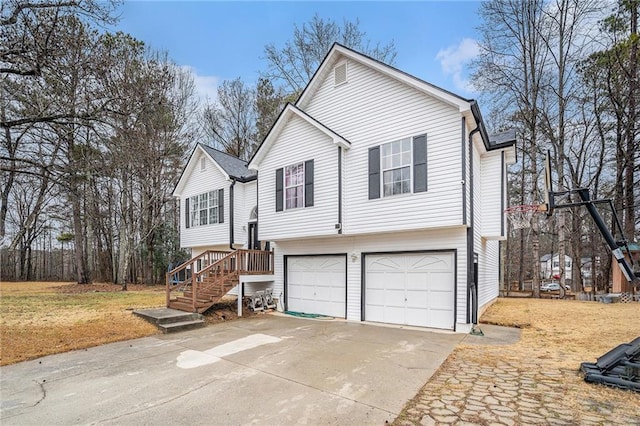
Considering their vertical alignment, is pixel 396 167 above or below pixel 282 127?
below

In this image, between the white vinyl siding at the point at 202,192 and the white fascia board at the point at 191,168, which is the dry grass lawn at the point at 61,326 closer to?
the white vinyl siding at the point at 202,192

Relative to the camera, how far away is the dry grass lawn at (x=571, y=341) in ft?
14.7

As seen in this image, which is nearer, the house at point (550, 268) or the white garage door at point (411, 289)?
the white garage door at point (411, 289)

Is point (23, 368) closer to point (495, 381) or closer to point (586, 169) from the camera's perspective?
point (495, 381)

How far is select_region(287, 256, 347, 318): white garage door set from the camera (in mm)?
11258

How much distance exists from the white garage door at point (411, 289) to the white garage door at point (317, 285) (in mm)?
1057

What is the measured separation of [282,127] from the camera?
12.0 metres

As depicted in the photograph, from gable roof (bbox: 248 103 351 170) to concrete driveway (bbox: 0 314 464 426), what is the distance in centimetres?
559

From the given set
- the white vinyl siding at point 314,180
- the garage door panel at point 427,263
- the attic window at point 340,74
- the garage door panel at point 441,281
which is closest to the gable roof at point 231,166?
the white vinyl siding at point 314,180

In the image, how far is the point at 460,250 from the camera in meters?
8.97

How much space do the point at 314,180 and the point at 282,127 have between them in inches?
99.3

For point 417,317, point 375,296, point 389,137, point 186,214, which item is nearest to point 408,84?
point 389,137

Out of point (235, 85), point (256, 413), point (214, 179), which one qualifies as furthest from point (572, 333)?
point (235, 85)

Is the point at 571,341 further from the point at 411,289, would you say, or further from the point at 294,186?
the point at 294,186
